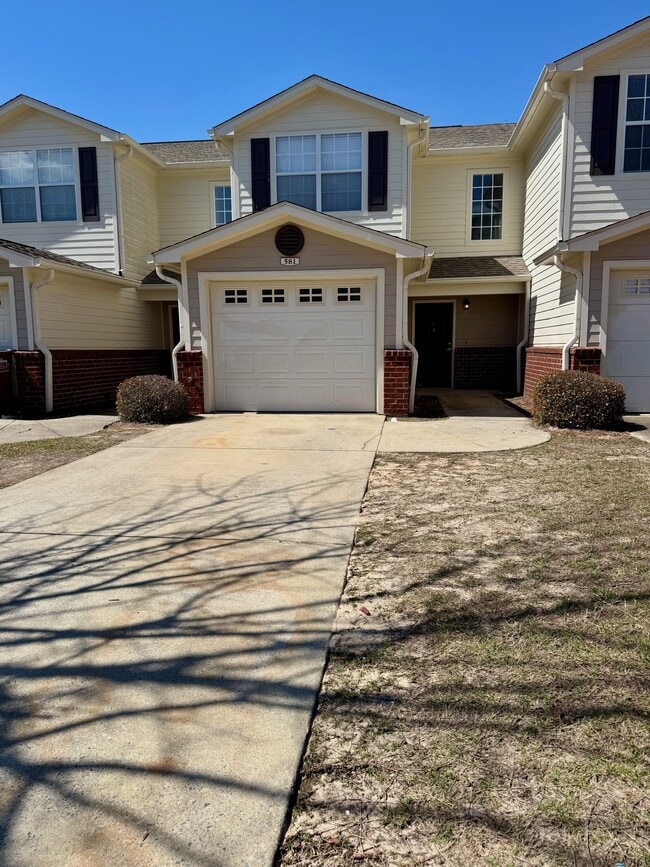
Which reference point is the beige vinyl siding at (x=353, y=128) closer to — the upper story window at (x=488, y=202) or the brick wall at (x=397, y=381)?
the upper story window at (x=488, y=202)

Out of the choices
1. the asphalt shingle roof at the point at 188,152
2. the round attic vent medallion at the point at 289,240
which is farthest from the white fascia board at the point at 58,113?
the round attic vent medallion at the point at 289,240

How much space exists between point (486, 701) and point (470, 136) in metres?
15.5

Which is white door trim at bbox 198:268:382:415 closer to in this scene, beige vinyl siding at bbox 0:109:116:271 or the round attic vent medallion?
the round attic vent medallion

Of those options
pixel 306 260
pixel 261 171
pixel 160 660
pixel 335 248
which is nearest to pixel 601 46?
pixel 335 248

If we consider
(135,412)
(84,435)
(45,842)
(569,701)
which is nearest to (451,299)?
(135,412)

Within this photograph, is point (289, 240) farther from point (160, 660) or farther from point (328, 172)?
point (160, 660)

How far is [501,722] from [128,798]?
137cm

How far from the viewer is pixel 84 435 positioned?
903cm

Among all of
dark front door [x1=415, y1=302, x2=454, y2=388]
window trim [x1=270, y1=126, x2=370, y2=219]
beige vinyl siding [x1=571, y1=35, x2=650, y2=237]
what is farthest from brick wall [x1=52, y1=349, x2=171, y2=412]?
beige vinyl siding [x1=571, y1=35, x2=650, y2=237]

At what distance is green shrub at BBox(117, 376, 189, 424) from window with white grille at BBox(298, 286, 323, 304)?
8.84ft

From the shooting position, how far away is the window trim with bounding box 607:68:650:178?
1055cm

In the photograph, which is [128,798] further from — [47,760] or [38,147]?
[38,147]

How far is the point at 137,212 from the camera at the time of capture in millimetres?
14336

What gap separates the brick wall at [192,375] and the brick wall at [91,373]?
268 cm
